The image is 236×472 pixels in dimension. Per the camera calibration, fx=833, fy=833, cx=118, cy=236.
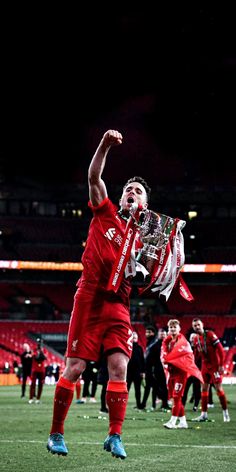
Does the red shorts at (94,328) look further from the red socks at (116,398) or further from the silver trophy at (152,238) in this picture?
the silver trophy at (152,238)

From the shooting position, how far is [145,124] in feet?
211

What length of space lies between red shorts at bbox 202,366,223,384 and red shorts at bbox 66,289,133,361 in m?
11.0

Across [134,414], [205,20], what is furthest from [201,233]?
[134,414]

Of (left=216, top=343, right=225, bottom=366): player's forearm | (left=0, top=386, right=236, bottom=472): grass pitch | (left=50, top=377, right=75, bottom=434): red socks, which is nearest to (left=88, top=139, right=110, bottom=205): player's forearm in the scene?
(left=50, top=377, right=75, bottom=434): red socks

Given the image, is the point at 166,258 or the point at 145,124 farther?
the point at 145,124

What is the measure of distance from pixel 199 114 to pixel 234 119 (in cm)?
341

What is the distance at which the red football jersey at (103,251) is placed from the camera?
23.2ft

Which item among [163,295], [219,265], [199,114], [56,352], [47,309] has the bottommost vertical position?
[163,295]

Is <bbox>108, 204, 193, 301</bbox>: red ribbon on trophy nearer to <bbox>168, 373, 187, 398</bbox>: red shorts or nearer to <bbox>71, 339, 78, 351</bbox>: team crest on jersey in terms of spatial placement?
<bbox>71, 339, 78, 351</bbox>: team crest on jersey

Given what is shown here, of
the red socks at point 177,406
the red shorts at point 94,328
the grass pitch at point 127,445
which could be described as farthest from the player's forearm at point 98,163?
the red socks at point 177,406

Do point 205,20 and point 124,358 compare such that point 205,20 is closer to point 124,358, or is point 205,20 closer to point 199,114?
point 199,114

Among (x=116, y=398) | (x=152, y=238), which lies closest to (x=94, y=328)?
(x=116, y=398)

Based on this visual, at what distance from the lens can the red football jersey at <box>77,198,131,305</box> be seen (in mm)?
7078

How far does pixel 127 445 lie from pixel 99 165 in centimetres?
654
